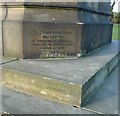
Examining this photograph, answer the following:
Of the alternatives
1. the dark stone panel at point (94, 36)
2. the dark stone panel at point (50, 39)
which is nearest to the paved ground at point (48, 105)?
the dark stone panel at point (50, 39)

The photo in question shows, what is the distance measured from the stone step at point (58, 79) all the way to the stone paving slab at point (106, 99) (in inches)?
3.1

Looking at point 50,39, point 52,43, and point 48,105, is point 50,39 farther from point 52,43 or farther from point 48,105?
point 48,105

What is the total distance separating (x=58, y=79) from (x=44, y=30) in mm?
1313

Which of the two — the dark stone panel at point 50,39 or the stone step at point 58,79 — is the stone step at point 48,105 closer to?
the stone step at point 58,79

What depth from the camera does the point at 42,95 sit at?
2809 millimetres

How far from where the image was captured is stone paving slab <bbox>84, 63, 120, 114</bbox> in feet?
8.32

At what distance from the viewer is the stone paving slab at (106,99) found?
254 centimetres

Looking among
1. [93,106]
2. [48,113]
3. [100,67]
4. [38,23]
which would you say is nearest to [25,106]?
[48,113]

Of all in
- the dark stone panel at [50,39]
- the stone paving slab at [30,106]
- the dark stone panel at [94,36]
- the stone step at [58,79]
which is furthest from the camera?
the dark stone panel at [94,36]

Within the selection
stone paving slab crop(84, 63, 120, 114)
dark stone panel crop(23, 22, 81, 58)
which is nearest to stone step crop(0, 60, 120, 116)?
stone paving slab crop(84, 63, 120, 114)

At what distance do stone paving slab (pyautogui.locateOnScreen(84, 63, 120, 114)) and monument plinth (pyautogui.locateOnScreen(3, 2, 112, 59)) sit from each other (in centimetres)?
96

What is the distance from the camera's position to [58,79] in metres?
2.69

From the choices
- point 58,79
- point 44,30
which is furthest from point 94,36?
point 58,79

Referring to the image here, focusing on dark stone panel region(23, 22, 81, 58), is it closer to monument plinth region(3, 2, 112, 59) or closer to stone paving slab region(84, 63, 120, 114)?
monument plinth region(3, 2, 112, 59)
